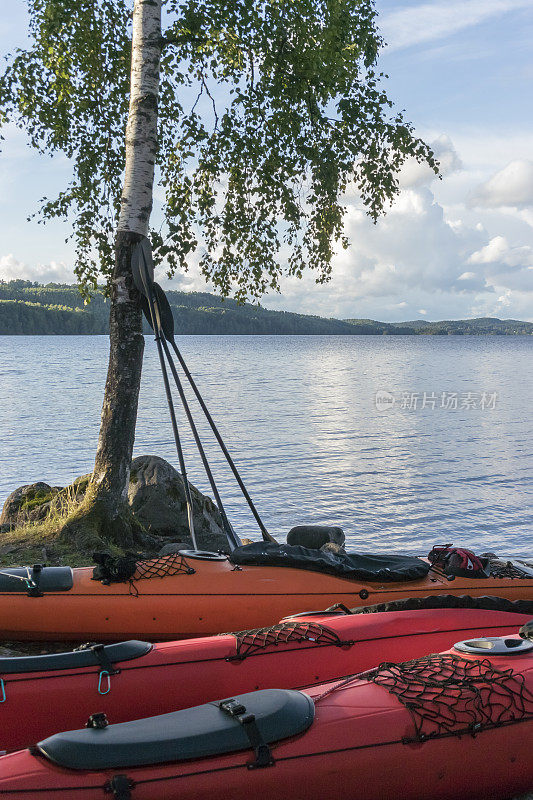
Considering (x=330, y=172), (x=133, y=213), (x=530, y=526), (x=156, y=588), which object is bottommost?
(x=530, y=526)

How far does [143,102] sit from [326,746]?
5874 mm

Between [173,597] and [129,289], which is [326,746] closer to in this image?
[173,597]

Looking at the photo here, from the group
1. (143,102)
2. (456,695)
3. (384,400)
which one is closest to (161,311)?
(143,102)

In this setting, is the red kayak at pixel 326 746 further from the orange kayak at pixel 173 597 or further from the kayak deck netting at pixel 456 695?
the orange kayak at pixel 173 597

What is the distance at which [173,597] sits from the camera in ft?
15.7

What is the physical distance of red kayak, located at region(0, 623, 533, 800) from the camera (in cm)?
245

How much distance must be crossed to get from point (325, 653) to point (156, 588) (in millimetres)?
1488

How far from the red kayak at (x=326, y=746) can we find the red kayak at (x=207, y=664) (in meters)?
0.60

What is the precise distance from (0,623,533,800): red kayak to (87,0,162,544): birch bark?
406 centimetres

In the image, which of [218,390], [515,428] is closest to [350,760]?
[515,428]

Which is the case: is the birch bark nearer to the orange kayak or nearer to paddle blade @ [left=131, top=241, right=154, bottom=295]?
paddle blade @ [left=131, top=241, right=154, bottom=295]

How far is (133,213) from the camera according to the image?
6707 millimetres

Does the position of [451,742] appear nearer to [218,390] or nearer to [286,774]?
[286,774]

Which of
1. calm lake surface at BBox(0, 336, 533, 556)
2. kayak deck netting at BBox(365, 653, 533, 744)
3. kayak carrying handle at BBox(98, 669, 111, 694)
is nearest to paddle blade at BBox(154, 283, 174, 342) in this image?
kayak carrying handle at BBox(98, 669, 111, 694)
